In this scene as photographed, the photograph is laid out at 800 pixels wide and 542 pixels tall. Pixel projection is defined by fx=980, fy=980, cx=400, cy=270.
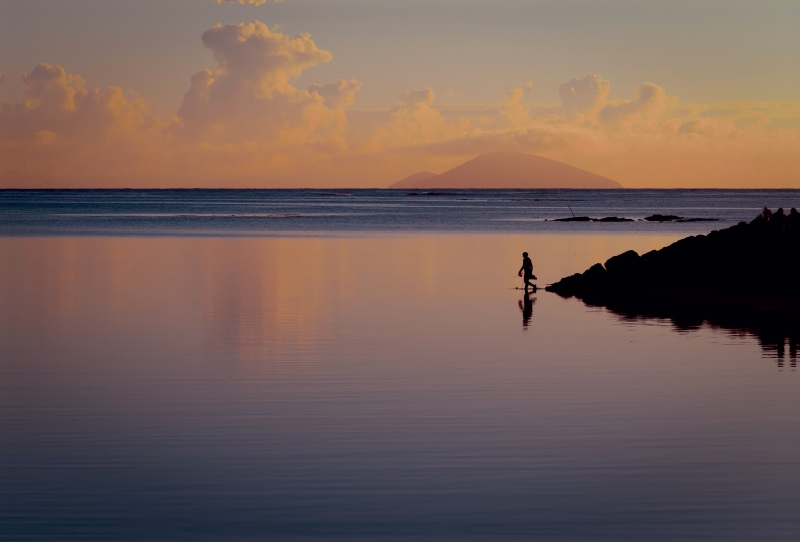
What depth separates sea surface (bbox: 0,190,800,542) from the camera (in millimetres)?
10117

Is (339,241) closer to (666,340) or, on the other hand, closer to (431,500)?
(666,340)

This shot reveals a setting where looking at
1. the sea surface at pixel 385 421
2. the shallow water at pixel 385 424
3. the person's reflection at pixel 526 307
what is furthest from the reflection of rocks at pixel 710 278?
the shallow water at pixel 385 424

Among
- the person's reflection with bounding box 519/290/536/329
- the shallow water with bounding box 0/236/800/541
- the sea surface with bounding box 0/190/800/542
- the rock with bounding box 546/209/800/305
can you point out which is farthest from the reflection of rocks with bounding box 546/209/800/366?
the shallow water with bounding box 0/236/800/541

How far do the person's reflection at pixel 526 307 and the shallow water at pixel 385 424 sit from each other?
21 cm

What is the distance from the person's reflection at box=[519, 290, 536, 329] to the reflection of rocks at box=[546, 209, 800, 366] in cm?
Answer: 183

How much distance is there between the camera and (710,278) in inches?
1277

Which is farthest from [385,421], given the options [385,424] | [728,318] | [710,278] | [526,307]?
[710,278]

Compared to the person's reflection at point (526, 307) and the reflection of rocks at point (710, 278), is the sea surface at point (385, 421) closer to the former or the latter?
the person's reflection at point (526, 307)

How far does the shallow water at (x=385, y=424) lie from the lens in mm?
10117

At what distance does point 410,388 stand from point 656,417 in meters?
4.16

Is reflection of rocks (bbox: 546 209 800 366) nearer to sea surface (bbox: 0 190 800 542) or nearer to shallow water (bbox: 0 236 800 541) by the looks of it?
sea surface (bbox: 0 190 800 542)

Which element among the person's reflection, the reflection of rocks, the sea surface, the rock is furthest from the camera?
the rock

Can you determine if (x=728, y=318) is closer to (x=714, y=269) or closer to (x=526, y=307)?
(x=526, y=307)

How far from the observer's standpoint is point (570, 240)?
64.6 m
